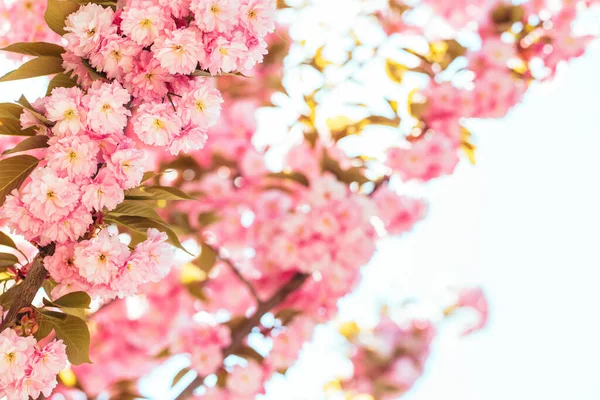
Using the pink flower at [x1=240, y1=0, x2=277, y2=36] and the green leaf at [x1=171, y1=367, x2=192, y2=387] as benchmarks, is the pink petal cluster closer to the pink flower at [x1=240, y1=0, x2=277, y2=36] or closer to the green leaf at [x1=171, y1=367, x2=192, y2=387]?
the pink flower at [x1=240, y1=0, x2=277, y2=36]

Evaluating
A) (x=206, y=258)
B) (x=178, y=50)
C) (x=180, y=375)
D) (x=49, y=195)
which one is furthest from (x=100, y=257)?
(x=206, y=258)

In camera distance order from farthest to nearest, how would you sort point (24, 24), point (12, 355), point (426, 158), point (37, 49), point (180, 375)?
point (426, 158), point (180, 375), point (24, 24), point (37, 49), point (12, 355)

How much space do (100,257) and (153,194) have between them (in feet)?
0.44

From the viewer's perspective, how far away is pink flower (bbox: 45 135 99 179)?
3.46 feet

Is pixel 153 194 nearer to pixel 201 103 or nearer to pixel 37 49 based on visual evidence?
pixel 201 103

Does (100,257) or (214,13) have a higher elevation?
(214,13)

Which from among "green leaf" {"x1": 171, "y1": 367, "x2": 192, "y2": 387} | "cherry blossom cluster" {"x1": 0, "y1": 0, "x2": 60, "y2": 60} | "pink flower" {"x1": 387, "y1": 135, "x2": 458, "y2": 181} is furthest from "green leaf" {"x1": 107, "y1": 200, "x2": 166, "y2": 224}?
"pink flower" {"x1": 387, "y1": 135, "x2": 458, "y2": 181}

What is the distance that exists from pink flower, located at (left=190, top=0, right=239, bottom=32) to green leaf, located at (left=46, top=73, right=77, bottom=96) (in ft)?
0.72

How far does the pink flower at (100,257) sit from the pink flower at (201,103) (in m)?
0.21

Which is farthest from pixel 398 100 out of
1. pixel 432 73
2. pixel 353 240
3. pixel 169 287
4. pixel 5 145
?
pixel 5 145

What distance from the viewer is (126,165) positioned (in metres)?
1.08

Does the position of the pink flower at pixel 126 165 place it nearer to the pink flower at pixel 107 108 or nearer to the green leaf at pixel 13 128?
the pink flower at pixel 107 108

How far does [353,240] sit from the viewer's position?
2387 millimetres

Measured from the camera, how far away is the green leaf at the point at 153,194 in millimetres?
1158
